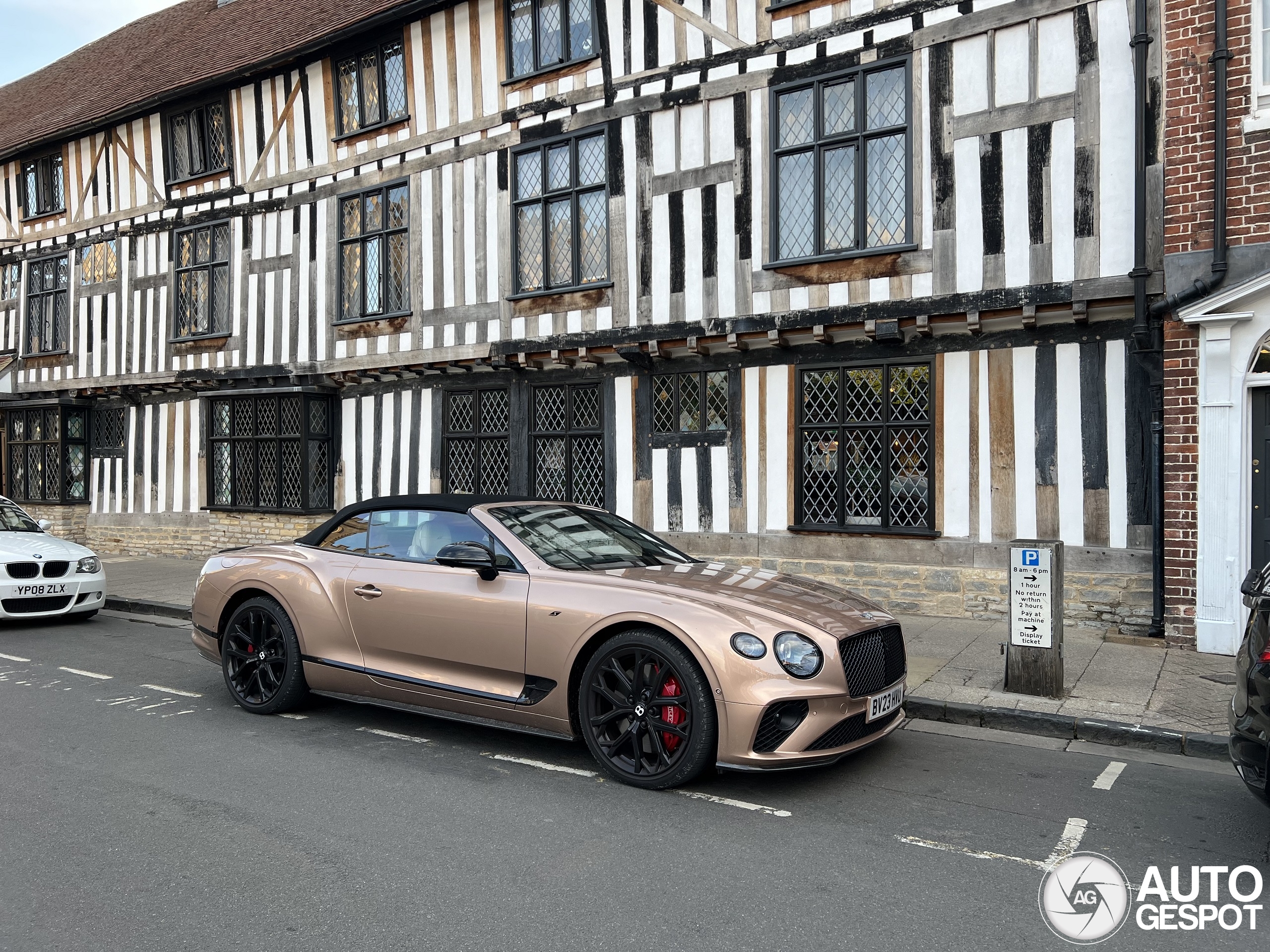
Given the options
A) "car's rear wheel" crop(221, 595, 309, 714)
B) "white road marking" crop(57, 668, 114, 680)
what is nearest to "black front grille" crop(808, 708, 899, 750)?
"car's rear wheel" crop(221, 595, 309, 714)

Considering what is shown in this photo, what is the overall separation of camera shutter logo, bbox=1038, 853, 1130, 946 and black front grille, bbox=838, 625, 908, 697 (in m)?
1.20

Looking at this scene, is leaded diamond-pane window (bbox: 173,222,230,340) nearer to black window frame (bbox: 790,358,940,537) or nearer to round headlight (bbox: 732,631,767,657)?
black window frame (bbox: 790,358,940,537)

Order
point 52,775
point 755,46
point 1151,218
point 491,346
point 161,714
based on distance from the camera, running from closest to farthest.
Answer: point 52,775 < point 161,714 < point 1151,218 < point 755,46 < point 491,346

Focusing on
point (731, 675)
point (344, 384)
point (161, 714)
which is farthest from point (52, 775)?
point (344, 384)

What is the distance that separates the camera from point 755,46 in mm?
10570

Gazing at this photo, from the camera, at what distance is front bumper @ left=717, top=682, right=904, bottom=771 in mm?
4512

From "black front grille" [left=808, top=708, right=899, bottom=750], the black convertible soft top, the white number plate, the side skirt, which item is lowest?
the side skirt

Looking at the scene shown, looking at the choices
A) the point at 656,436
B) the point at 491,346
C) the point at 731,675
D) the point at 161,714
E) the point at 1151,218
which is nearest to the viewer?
the point at 731,675

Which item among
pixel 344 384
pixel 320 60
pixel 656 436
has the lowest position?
pixel 656 436

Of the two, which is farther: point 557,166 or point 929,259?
point 557,166

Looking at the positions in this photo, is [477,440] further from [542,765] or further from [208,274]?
[542,765]

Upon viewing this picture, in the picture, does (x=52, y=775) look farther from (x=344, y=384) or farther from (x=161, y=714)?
(x=344, y=384)

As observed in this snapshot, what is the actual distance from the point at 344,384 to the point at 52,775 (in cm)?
1026

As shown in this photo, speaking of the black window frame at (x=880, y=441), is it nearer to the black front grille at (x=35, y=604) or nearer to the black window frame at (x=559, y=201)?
the black window frame at (x=559, y=201)
